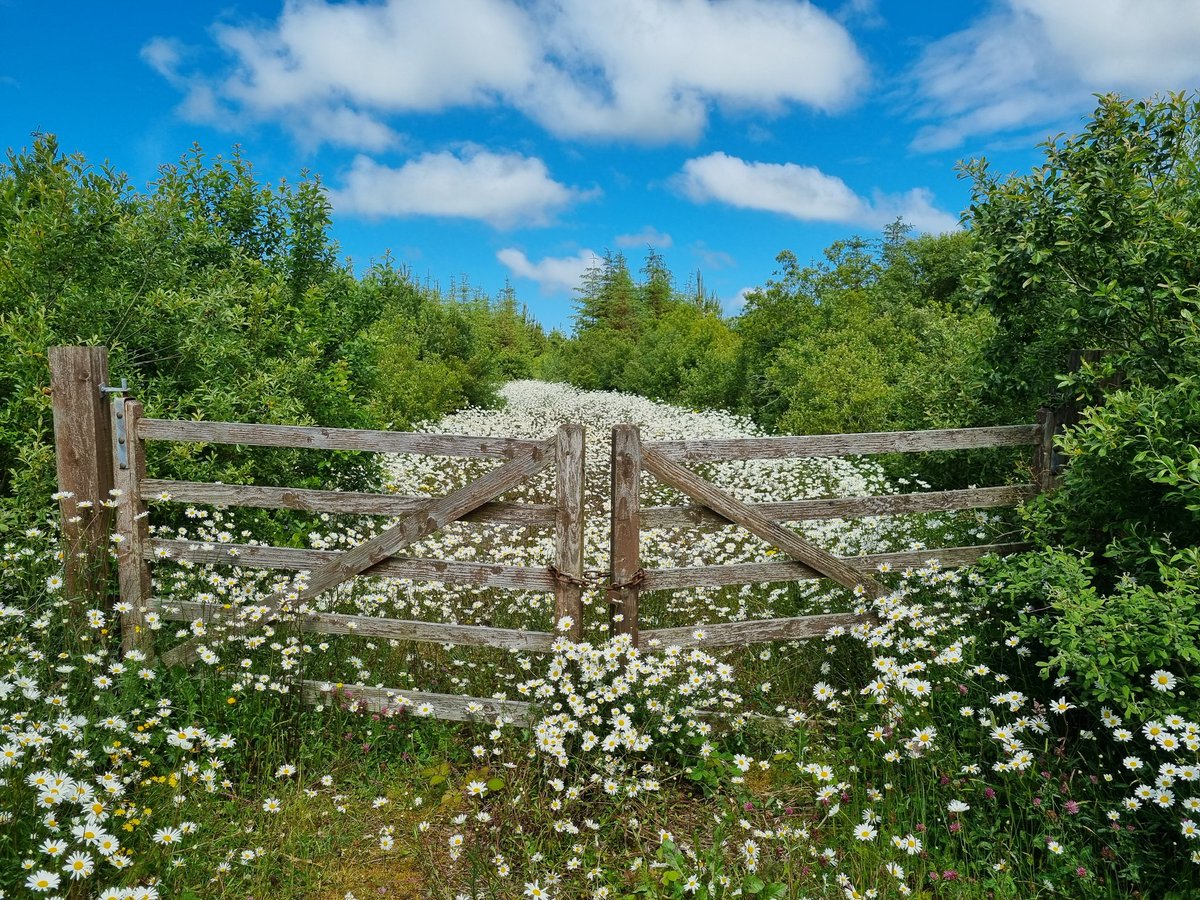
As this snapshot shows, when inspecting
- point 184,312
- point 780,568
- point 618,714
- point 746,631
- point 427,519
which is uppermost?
point 184,312

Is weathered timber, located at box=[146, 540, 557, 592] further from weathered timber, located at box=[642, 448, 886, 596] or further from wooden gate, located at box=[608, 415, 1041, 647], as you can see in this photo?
weathered timber, located at box=[642, 448, 886, 596]

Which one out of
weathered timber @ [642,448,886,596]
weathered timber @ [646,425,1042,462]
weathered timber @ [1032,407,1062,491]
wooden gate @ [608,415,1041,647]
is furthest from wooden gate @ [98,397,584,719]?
weathered timber @ [1032,407,1062,491]

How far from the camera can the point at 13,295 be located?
7336mm

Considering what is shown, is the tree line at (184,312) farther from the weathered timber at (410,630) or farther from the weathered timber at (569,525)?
the weathered timber at (569,525)

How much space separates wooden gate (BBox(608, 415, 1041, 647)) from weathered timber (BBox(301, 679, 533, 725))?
0.86 meters

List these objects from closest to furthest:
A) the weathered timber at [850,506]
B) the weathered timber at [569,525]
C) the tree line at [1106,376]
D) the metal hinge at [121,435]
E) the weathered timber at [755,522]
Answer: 1. the tree line at [1106,376]
2. the weathered timber at [569,525]
3. the weathered timber at [755,522]
4. the weathered timber at [850,506]
5. the metal hinge at [121,435]

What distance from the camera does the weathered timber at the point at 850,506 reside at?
4.73 metres

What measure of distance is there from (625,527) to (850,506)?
155cm

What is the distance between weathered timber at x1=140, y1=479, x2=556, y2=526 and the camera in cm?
465

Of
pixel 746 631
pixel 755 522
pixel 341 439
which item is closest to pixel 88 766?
pixel 341 439

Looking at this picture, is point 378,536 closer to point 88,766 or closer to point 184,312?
point 88,766

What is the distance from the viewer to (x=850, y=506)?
4910mm

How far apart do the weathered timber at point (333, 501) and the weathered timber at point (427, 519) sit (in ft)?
0.27

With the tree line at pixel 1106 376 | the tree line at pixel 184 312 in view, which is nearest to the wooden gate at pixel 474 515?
the tree line at pixel 1106 376
